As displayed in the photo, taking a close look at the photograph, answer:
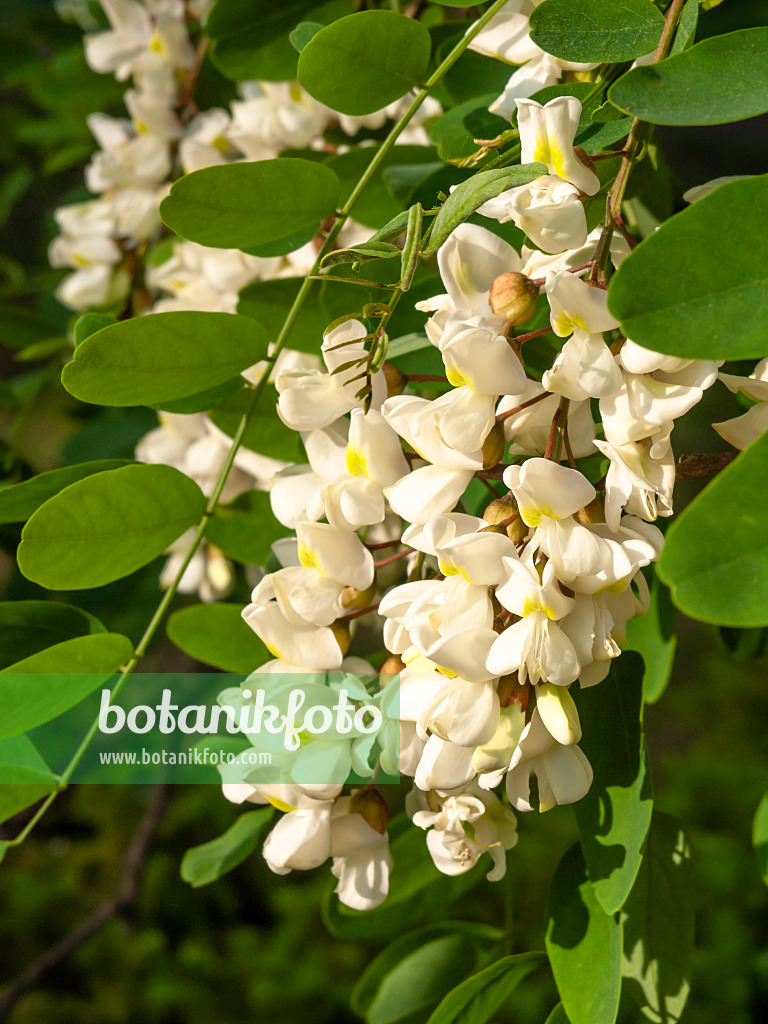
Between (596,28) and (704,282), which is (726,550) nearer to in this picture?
(704,282)

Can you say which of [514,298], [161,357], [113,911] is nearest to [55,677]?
[161,357]

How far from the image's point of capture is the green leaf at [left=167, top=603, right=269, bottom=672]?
0.47 metres

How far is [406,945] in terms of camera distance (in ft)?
1.91

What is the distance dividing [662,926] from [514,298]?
0.30m

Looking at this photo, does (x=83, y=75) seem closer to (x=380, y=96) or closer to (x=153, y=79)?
(x=153, y=79)

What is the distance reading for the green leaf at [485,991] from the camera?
0.45m

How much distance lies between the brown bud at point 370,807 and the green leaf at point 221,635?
0.32 ft

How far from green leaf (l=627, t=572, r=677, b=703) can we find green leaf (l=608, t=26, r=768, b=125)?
0.25 meters

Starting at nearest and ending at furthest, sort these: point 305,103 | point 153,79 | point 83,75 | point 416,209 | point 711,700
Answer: point 416,209 → point 305,103 → point 153,79 → point 83,75 → point 711,700

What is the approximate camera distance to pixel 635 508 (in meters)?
0.31

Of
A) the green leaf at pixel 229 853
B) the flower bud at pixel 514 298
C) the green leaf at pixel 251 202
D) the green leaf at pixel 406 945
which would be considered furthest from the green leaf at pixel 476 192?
the green leaf at pixel 406 945

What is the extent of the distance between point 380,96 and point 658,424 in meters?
0.22

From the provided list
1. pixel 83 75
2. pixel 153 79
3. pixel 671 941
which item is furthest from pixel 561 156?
pixel 83 75

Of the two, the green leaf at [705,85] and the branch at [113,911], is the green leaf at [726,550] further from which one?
the branch at [113,911]
